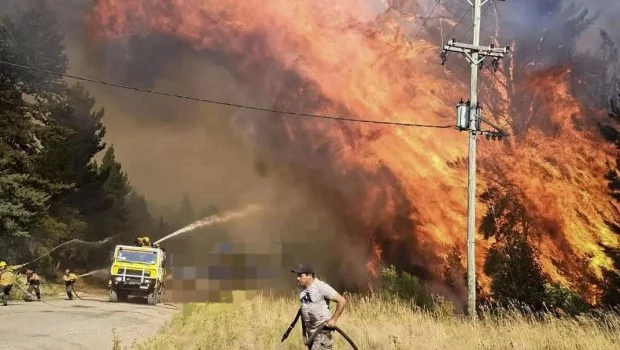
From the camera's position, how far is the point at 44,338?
44.9 feet

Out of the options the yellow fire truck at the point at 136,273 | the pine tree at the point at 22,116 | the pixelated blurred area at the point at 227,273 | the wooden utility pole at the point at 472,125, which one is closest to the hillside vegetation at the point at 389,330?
the wooden utility pole at the point at 472,125

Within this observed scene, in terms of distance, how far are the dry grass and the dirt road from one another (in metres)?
1.09

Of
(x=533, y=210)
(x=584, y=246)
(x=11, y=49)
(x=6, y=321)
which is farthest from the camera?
(x=11, y=49)

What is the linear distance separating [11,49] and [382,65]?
71.1ft

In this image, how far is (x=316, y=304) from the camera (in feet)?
29.6

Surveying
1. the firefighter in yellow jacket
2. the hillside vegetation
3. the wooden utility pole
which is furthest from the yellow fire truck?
the wooden utility pole

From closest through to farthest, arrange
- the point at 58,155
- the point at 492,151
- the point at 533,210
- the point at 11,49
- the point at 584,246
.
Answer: the point at 584,246 < the point at 533,210 < the point at 492,151 < the point at 11,49 < the point at 58,155

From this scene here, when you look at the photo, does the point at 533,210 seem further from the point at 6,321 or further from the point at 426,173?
the point at 6,321

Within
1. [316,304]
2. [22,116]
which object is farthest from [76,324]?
[22,116]

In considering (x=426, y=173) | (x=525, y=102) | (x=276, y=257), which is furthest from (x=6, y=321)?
(x=525, y=102)

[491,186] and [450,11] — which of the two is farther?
[450,11]

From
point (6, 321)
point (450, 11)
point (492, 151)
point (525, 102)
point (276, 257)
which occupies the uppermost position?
point (450, 11)

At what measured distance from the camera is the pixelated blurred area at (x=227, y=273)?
69.2 ft

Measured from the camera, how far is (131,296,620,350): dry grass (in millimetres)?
11886
